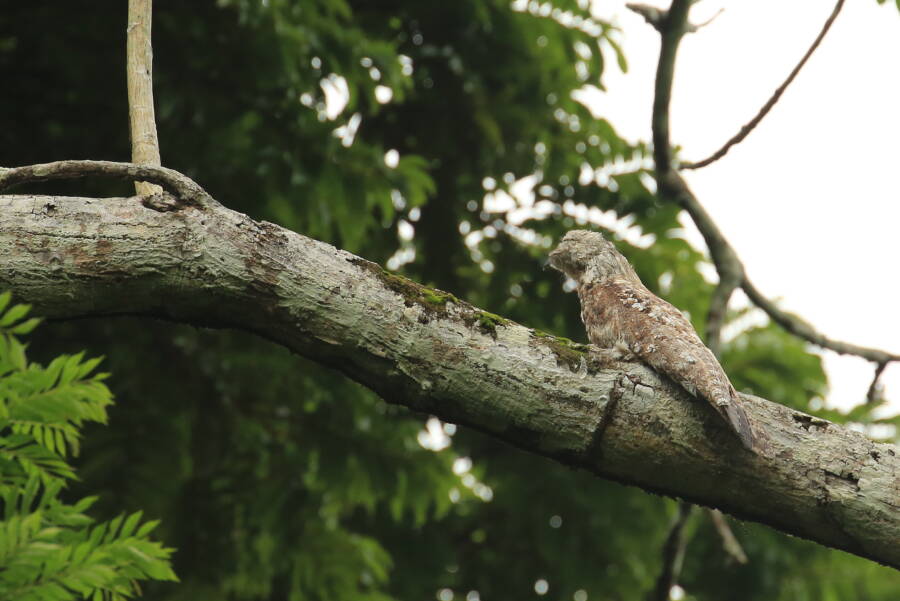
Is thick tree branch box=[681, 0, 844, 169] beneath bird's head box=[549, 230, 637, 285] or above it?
above

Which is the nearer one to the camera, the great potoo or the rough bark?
the rough bark

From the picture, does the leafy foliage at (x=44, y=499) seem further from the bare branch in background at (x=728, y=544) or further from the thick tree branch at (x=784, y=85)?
the thick tree branch at (x=784, y=85)

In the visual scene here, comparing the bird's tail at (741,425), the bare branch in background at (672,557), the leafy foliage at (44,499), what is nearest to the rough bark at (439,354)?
the bird's tail at (741,425)

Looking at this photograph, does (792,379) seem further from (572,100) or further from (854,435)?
(854,435)

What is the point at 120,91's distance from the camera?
5652mm

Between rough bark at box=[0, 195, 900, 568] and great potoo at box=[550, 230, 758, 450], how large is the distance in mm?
75

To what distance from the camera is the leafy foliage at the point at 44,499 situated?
2234 mm

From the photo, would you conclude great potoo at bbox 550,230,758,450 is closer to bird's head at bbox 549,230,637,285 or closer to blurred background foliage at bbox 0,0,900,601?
bird's head at bbox 549,230,637,285

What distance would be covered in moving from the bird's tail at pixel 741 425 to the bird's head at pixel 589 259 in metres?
1.95

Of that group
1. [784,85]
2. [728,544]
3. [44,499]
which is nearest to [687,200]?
[784,85]

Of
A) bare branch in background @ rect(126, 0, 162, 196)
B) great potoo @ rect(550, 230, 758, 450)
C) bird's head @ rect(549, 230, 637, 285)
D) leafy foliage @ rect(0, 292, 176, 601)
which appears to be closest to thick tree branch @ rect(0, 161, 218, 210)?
bare branch in background @ rect(126, 0, 162, 196)

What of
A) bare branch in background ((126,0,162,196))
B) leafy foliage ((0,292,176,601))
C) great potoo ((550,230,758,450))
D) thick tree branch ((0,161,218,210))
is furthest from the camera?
bare branch in background ((126,0,162,196))

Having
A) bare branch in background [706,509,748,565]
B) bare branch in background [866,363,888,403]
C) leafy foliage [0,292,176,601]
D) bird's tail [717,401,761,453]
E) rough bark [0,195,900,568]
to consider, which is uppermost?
bare branch in background [866,363,888,403]

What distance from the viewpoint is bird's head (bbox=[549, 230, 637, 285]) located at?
469cm
